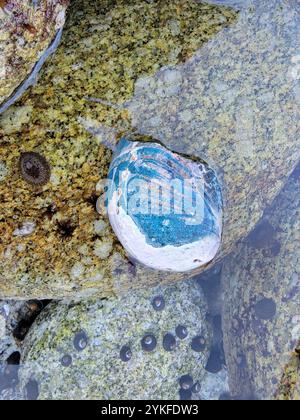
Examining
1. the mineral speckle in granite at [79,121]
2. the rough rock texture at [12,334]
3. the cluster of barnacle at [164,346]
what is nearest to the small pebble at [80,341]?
the cluster of barnacle at [164,346]

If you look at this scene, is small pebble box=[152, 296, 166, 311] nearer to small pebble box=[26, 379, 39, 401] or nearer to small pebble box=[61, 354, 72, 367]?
small pebble box=[61, 354, 72, 367]

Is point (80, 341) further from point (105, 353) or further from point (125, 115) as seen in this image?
point (125, 115)

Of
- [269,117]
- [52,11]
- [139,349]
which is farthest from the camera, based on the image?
[139,349]

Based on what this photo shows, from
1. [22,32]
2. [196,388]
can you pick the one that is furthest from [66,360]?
[22,32]

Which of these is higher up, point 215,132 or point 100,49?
point 100,49

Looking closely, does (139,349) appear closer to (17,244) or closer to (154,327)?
(154,327)

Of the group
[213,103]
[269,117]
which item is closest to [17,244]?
[213,103]

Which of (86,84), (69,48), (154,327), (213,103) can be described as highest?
(69,48)
